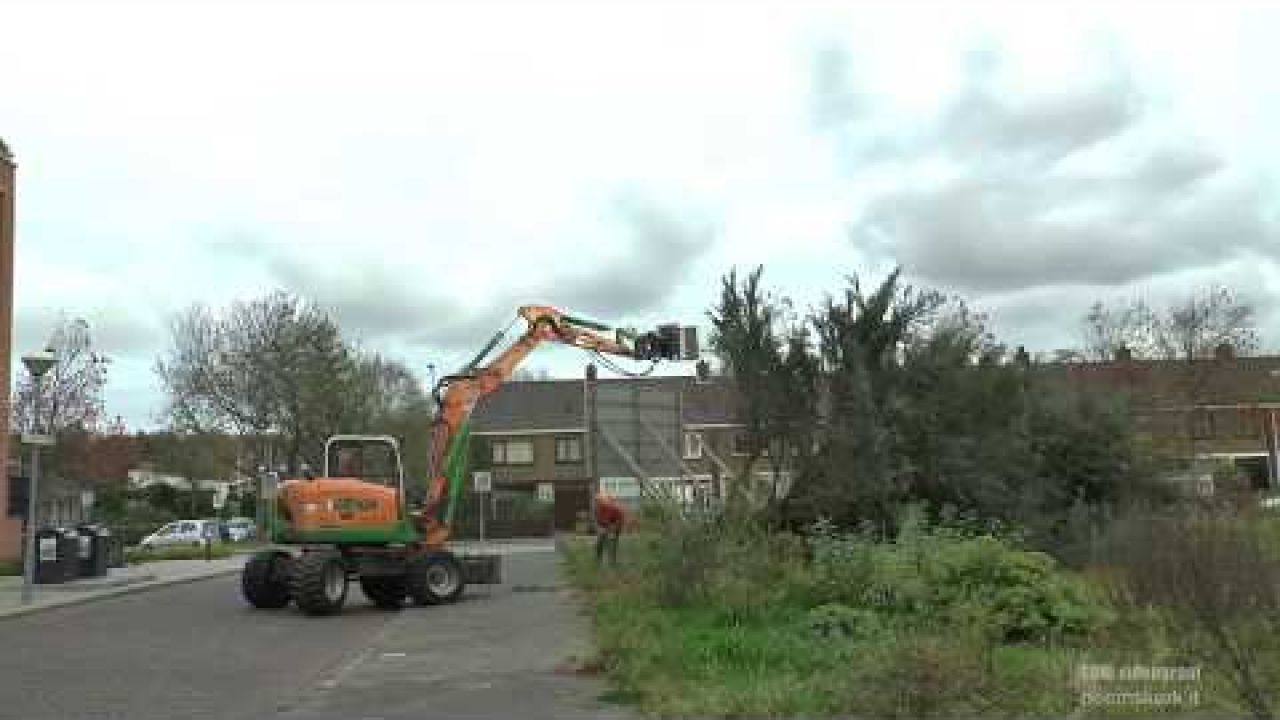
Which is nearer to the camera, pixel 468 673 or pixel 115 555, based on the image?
pixel 468 673

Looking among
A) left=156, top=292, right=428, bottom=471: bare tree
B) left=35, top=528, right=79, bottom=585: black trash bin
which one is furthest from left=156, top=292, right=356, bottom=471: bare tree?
left=35, top=528, right=79, bottom=585: black trash bin

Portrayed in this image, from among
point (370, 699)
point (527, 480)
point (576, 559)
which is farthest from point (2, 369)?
point (527, 480)

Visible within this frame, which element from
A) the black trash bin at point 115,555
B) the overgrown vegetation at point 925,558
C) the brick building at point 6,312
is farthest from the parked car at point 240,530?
the overgrown vegetation at point 925,558

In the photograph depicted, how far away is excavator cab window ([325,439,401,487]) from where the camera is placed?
25.7 meters

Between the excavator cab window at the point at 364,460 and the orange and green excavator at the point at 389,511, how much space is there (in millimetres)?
18

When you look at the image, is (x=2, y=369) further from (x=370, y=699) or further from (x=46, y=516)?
(x=370, y=699)

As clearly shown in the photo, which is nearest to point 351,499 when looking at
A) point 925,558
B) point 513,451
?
point 925,558

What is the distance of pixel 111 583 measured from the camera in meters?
31.3

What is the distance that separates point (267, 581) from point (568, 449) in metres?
71.3

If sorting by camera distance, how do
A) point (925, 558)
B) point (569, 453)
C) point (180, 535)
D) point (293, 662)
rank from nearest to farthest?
point (925, 558) < point (293, 662) < point (180, 535) < point (569, 453)

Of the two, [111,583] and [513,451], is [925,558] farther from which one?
[513,451]

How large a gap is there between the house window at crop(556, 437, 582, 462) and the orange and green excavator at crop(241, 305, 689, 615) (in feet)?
223

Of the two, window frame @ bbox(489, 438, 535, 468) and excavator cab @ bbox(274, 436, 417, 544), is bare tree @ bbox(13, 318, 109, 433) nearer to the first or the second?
excavator cab @ bbox(274, 436, 417, 544)

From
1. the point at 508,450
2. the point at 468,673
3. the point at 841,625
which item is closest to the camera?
the point at 841,625
